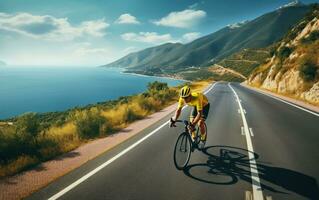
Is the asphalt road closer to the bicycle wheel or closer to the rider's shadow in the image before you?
the rider's shadow

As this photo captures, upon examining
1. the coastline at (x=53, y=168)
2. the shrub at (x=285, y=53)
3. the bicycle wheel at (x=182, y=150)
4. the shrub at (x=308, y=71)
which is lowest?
the coastline at (x=53, y=168)

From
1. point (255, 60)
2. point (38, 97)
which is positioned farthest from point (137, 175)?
point (255, 60)

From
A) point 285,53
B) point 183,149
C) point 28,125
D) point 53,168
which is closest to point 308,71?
point 285,53

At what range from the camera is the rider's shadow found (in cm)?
525

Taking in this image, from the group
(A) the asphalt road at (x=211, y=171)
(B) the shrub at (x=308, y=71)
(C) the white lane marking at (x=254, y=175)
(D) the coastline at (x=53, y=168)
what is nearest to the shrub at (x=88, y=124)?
(D) the coastline at (x=53, y=168)

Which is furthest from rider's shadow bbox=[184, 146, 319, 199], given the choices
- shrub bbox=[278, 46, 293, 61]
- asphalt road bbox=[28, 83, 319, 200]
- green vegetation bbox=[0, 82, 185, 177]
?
shrub bbox=[278, 46, 293, 61]

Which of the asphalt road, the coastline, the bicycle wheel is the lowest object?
the coastline

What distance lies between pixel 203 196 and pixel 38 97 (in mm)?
139476

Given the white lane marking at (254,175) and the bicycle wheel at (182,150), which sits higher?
the bicycle wheel at (182,150)

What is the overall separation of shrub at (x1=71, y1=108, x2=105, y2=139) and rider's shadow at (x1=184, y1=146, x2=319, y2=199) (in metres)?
5.24

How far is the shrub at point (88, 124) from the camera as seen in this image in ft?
33.5

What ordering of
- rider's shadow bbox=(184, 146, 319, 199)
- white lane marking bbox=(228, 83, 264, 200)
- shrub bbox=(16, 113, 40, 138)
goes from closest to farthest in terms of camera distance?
white lane marking bbox=(228, 83, 264, 200), rider's shadow bbox=(184, 146, 319, 199), shrub bbox=(16, 113, 40, 138)

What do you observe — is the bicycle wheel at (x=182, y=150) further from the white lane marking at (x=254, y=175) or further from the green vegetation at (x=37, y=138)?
the green vegetation at (x=37, y=138)

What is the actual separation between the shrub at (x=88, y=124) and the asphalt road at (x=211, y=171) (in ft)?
6.71
